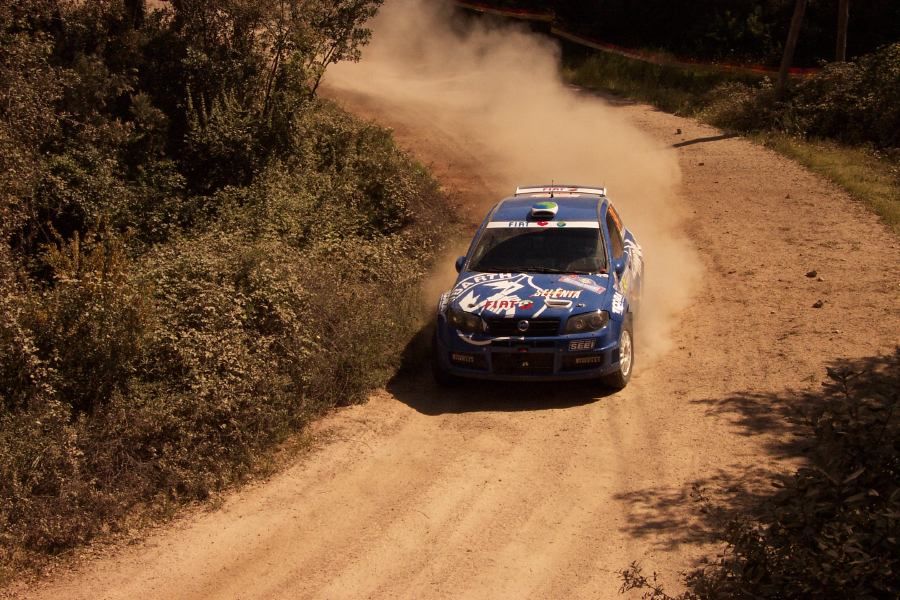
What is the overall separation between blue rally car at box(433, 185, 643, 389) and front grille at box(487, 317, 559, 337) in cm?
1

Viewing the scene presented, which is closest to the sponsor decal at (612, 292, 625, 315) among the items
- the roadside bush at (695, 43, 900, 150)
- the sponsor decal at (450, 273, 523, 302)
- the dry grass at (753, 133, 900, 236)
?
the sponsor decal at (450, 273, 523, 302)

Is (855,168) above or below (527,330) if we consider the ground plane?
above

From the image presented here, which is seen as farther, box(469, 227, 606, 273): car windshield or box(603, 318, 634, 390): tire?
box(469, 227, 606, 273): car windshield

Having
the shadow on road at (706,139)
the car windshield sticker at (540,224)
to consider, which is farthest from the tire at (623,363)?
the shadow on road at (706,139)

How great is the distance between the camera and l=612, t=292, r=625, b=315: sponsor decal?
1002 centimetres

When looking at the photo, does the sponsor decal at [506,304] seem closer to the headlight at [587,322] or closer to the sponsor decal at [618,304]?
the headlight at [587,322]

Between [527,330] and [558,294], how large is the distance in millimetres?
581

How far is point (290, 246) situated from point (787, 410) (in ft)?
23.1

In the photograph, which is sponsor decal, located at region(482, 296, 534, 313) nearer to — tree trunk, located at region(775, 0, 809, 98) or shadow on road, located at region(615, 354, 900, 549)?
shadow on road, located at region(615, 354, 900, 549)

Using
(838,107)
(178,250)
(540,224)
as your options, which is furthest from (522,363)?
(838,107)

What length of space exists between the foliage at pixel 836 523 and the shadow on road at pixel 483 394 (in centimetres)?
485

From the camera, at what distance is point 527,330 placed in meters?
9.79

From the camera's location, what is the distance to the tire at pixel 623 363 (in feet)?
33.0

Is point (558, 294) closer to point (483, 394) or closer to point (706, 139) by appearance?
point (483, 394)
